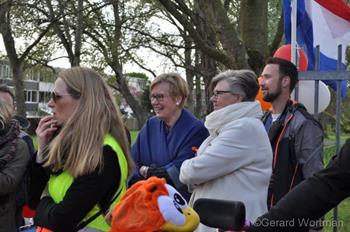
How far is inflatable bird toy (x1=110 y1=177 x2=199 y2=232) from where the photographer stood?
2340 millimetres

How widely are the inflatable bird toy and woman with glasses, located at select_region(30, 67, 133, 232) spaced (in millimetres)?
401

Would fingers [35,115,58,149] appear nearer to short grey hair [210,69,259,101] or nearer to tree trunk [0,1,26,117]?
short grey hair [210,69,259,101]

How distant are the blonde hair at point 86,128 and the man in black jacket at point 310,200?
1.21m

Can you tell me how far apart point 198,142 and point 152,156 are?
1.24 ft

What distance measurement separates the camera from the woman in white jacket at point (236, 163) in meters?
3.59

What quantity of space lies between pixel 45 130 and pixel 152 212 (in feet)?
3.37

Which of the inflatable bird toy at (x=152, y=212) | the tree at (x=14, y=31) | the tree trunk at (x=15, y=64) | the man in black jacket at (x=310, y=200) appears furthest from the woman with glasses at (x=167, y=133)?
the tree trunk at (x=15, y=64)

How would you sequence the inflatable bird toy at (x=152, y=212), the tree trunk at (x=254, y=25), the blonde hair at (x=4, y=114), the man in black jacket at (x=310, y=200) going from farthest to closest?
1. the tree trunk at (x=254, y=25)
2. the blonde hair at (x=4, y=114)
3. the inflatable bird toy at (x=152, y=212)
4. the man in black jacket at (x=310, y=200)

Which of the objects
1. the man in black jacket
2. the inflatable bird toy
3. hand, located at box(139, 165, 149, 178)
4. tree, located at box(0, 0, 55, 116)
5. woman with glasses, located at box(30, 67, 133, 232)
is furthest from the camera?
tree, located at box(0, 0, 55, 116)

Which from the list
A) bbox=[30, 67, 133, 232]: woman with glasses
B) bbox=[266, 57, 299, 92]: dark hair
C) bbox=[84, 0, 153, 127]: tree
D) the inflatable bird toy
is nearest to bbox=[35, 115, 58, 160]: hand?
bbox=[30, 67, 133, 232]: woman with glasses

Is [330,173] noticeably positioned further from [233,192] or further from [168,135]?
[168,135]

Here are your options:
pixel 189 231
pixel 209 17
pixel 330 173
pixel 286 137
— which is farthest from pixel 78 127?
pixel 209 17

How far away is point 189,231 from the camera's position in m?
2.41

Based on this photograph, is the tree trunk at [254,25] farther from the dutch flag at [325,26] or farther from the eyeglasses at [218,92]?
the eyeglasses at [218,92]
